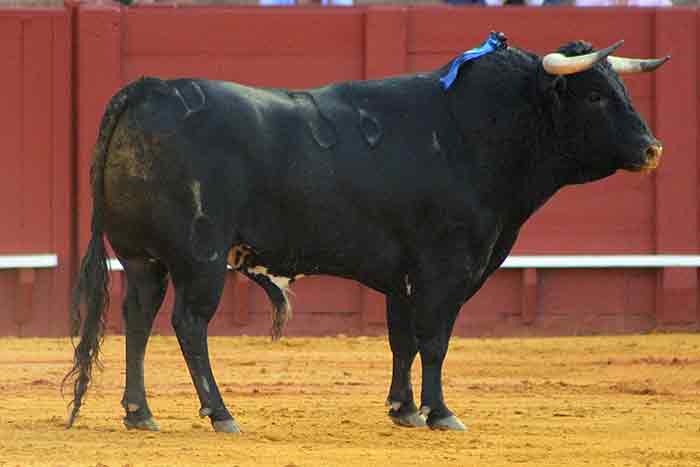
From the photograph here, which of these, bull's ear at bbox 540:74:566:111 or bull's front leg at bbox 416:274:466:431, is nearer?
bull's front leg at bbox 416:274:466:431

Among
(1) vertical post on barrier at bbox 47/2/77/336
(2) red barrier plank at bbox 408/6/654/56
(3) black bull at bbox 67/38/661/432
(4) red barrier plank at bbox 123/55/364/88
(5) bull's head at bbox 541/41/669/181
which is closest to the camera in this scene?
(3) black bull at bbox 67/38/661/432

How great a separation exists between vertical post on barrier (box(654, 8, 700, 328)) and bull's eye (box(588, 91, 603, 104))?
4816 mm

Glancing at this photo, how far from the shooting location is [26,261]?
1308 centimetres

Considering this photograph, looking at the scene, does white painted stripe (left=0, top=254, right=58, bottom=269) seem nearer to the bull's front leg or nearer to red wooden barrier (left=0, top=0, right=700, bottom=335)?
red wooden barrier (left=0, top=0, right=700, bottom=335)

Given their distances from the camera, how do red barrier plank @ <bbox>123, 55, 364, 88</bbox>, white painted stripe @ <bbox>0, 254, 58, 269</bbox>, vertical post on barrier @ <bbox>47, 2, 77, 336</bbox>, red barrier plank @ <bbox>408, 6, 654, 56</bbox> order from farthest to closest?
red barrier plank @ <bbox>408, 6, 654, 56</bbox>
red barrier plank @ <bbox>123, 55, 364, 88</bbox>
vertical post on barrier @ <bbox>47, 2, 77, 336</bbox>
white painted stripe @ <bbox>0, 254, 58, 269</bbox>

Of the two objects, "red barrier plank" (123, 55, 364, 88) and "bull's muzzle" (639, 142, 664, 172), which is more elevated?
"red barrier plank" (123, 55, 364, 88)

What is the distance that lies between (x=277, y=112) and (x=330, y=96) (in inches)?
16.4

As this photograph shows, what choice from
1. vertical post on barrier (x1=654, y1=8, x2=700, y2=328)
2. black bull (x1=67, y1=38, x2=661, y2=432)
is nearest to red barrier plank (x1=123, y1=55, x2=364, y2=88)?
vertical post on barrier (x1=654, y1=8, x2=700, y2=328)

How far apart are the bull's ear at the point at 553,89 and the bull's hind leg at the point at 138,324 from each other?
2003 mm

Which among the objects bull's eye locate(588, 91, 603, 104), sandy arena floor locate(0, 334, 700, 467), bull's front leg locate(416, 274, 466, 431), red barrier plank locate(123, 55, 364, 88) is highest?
bull's eye locate(588, 91, 603, 104)

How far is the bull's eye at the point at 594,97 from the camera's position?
8.85m

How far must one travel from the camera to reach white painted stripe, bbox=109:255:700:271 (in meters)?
13.4

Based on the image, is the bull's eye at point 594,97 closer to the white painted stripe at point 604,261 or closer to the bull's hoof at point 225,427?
the bull's hoof at point 225,427

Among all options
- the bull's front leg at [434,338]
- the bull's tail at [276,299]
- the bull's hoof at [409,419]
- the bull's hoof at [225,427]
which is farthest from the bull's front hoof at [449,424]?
the bull's hoof at [225,427]
